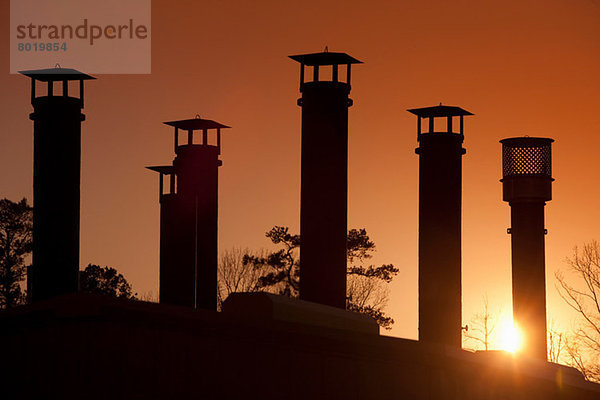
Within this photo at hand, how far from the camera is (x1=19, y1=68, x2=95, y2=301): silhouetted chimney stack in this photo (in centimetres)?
2231

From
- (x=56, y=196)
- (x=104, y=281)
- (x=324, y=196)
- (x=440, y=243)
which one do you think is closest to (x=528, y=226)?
(x=440, y=243)

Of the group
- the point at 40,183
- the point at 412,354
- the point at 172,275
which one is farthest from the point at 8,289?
the point at 412,354

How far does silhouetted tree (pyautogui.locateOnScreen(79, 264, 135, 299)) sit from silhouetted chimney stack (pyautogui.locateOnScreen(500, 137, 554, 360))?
29583mm

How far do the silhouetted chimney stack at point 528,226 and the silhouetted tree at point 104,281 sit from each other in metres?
29.6

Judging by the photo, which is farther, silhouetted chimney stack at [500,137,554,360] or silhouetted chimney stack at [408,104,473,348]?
silhouetted chimney stack at [500,137,554,360]

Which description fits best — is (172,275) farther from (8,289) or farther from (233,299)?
(8,289)

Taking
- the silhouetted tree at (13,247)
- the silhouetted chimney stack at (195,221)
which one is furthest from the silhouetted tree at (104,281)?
the silhouetted chimney stack at (195,221)

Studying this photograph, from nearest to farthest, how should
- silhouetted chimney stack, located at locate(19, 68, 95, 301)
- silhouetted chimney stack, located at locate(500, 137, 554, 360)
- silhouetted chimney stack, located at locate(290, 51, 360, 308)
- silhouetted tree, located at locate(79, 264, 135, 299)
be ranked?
silhouetted chimney stack, located at locate(290, 51, 360, 308) → silhouetted chimney stack, located at locate(19, 68, 95, 301) → silhouetted chimney stack, located at locate(500, 137, 554, 360) → silhouetted tree, located at locate(79, 264, 135, 299)

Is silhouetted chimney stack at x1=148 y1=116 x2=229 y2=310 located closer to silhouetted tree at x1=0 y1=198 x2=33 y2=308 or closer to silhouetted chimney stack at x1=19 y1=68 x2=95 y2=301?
silhouetted chimney stack at x1=19 y1=68 x2=95 y2=301

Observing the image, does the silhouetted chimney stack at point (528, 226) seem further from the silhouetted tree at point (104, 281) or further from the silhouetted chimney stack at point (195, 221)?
the silhouetted tree at point (104, 281)

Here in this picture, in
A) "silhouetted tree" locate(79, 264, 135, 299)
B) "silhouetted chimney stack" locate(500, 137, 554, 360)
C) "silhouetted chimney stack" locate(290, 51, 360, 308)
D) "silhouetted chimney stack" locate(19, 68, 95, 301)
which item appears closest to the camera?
"silhouetted chimney stack" locate(290, 51, 360, 308)

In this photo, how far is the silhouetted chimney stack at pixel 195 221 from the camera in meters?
28.4

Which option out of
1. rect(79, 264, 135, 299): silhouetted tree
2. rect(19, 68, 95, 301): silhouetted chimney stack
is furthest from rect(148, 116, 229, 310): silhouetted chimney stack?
rect(79, 264, 135, 299): silhouetted tree

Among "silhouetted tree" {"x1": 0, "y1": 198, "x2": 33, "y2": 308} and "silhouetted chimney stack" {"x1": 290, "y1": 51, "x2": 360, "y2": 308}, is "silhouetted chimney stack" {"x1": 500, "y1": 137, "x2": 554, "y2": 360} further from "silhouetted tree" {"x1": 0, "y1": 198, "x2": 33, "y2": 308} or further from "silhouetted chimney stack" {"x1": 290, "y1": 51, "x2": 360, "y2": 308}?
"silhouetted tree" {"x1": 0, "y1": 198, "x2": 33, "y2": 308}
